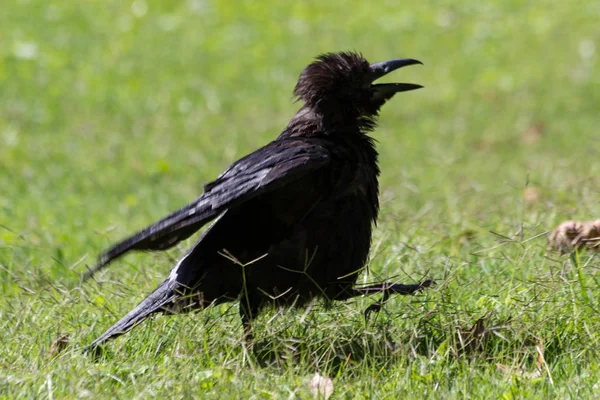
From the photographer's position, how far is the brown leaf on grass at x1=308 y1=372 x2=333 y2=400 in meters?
3.40

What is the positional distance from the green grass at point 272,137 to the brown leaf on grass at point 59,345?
38 millimetres

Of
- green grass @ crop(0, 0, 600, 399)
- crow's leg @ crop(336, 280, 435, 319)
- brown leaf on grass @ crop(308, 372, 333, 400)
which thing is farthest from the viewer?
crow's leg @ crop(336, 280, 435, 319)

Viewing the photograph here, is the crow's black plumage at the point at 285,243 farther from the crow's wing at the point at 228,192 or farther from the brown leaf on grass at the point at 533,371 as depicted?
the brown leaf on grass at the point at 533,371

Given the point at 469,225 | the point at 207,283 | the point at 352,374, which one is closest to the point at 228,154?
the point at 469,225

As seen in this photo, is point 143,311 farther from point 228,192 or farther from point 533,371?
point 533,371

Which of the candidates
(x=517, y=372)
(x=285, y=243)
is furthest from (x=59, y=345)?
(x=517, y=372)

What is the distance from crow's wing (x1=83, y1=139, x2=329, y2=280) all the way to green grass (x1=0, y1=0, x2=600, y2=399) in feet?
1.31

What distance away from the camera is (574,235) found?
483 centimetres

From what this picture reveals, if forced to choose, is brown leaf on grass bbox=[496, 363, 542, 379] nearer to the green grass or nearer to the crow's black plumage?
the green grass

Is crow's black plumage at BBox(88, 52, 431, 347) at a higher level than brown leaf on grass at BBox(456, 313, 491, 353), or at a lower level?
higher

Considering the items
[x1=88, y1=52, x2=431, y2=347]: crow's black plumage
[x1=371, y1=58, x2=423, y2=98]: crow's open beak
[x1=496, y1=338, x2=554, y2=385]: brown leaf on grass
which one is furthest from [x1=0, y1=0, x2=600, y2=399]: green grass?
[x1=371, y1=58, x2=423, y2=98]: crow's open beak

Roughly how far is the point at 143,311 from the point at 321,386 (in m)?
1.10

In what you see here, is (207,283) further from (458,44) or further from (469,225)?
(458,44)

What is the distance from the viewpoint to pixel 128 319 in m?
4.18
